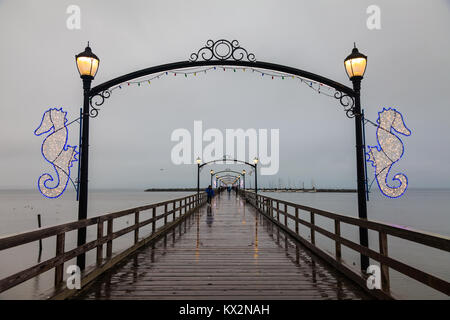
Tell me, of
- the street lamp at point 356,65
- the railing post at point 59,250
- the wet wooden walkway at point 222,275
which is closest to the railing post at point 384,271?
the wet wooden walkway at point 222,275

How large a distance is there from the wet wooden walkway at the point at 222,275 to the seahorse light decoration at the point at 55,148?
5.85 feet

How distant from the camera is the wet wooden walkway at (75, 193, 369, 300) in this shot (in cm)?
447

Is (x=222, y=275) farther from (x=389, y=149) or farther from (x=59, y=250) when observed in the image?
(x=389, y=149)

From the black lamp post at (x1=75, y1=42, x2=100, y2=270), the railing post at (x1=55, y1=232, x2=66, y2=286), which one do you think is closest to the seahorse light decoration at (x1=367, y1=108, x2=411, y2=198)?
the railing post at (x1=55, y1=232, x2=66, y2=286)

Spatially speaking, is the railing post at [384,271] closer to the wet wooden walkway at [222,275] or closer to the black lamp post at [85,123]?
the wet wooden walkway at [222,275]

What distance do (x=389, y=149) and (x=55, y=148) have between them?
18.3 ft

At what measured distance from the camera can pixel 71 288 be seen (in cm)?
418

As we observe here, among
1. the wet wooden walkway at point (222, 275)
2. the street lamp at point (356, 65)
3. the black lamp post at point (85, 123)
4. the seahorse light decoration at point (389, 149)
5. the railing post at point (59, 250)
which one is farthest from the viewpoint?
the street lamp at point (356, 65)

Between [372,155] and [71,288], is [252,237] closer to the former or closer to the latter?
[372,155]

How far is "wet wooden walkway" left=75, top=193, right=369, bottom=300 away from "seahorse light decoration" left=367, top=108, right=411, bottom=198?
1772 mm

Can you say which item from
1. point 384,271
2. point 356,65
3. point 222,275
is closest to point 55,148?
point 222,275

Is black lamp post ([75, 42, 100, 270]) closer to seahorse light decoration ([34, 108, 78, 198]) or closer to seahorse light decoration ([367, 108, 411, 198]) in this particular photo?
seahorse light decoration ([34, 108, 78, 198])

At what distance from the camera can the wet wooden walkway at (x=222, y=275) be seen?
447 cm

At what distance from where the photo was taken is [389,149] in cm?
453
